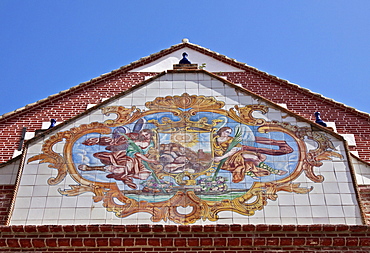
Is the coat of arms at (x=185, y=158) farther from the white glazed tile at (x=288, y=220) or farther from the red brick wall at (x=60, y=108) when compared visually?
the red brick wall at (x=60, y=108)

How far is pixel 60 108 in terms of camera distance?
1590 cm

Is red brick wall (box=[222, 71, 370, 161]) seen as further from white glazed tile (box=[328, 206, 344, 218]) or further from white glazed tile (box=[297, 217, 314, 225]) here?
white glazed tile (box=[297, 217, 314, 225])

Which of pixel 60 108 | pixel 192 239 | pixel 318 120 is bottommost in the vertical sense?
pixel 192 239

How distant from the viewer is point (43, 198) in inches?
478

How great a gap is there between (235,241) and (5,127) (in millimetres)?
6688

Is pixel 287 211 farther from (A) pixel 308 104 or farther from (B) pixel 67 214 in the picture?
(A) pixel 308 104

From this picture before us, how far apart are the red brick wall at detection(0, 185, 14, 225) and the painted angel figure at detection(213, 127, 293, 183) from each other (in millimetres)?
3797

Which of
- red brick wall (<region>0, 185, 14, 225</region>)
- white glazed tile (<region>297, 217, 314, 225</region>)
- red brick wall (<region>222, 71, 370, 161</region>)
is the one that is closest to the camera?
white glazed tile (<region>297, 217, 314, 225</region>)

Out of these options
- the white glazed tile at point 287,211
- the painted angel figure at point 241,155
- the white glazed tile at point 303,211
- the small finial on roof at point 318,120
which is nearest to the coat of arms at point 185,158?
the painted angel figure at point 241,155

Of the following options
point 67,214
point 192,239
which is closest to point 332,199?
point 192,239

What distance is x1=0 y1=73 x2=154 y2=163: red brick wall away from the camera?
1538 centimetres

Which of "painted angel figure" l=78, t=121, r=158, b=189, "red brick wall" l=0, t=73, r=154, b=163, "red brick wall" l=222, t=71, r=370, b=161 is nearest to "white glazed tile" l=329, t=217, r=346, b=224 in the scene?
"painted angel figure" l=78, t=121, r=158, b=189

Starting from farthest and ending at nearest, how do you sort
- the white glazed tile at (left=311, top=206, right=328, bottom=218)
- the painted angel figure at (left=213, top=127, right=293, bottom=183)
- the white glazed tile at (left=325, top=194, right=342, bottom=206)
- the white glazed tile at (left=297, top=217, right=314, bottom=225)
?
the painted angel figure at (left=213, top=127, right=293, bottom=183) < the white glazed tile at (left=325, top=194, right=342, bottom=206) < the white glazed tile at (left=311, top=206, right=328, bottom=218) < the white glazed tile at (left=297, top=217, right=314, bottom=225)

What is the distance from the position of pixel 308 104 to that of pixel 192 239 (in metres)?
5.78
